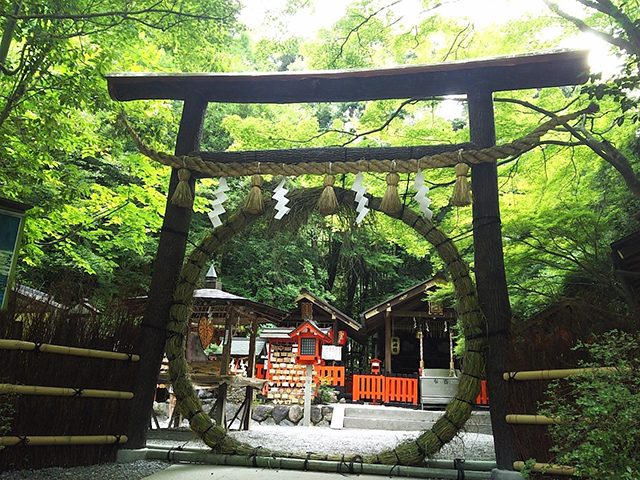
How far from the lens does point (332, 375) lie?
15.0m

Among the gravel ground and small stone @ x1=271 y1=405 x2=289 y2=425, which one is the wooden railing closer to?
small stone @ x1=271 y1=405 x2=289 y2=425

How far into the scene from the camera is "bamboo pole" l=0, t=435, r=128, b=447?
3.25 metres

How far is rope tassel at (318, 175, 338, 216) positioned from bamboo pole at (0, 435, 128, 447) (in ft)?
8.82

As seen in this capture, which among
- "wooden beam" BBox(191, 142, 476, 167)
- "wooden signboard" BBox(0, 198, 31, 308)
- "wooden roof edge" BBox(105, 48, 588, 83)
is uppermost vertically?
"wooden roof edge" BBox(105, 48, 588, 83)

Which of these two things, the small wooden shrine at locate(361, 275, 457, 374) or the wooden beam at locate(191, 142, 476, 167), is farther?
the small wooden shrine at locate(361, 275, 457, 374)

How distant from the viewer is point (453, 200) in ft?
13.9

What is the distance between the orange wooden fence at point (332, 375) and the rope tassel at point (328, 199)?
1076 cm

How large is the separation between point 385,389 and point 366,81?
10.7 metres

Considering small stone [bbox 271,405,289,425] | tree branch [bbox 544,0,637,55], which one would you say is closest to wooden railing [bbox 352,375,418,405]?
small stone [bbox 271,405,289,425]

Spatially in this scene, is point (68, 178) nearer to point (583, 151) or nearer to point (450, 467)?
point (450, 467)

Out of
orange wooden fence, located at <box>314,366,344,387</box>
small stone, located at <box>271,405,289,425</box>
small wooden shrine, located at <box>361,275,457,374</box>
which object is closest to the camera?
small stone, located at <box>271,405,289,425</box>

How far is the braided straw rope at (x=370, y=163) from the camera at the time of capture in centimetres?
414

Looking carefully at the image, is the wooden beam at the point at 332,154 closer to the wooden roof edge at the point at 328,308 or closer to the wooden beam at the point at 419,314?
the wooden roof edge at the point at 328,308

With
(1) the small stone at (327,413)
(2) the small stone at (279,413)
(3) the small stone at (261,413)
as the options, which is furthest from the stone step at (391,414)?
(3) the small stone at (261,413)
